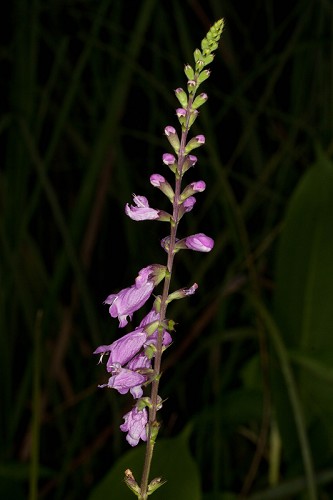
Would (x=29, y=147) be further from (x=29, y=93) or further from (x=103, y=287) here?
(x=103, y=287)

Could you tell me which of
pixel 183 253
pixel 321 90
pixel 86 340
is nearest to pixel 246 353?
pixel 183 253

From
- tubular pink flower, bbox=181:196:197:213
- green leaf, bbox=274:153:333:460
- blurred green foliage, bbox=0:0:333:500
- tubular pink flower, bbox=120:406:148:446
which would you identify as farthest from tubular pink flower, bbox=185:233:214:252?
green leaf, bbox=274:153:333:460

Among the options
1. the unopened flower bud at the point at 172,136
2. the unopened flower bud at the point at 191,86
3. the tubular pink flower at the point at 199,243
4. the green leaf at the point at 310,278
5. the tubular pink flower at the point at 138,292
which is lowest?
the tubular pink flower at the point at 199,243

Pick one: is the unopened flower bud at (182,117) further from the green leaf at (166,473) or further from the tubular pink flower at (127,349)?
the green leaf at (166,473)

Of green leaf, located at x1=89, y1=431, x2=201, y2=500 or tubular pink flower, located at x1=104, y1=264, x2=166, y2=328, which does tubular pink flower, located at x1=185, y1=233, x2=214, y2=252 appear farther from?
green leaf, located at x1=89, y1=431, x2=201, y2=500

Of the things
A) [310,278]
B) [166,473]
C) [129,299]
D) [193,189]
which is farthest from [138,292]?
[310,278]

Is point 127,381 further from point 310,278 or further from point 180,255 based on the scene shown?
point 180,255

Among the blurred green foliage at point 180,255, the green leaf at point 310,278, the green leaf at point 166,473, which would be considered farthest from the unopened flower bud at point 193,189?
the green leaf at point 310,278
